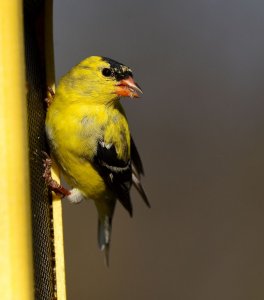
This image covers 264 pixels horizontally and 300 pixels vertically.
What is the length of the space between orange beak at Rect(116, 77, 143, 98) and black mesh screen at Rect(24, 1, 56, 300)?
1.06ft

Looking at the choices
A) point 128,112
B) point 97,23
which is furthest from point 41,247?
point 97,23

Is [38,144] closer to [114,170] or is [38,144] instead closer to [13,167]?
[114,170]

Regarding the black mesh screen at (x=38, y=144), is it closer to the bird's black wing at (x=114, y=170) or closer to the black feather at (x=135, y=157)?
the bird's black wing at (x=114, y=170)

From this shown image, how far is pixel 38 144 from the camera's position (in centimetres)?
334

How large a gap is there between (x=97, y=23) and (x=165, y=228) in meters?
1.84

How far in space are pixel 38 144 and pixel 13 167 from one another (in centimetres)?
101

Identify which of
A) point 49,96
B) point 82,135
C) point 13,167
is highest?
point 49,96

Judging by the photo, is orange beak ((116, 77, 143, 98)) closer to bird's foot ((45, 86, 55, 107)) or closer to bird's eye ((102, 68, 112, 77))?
bird's eye ((102, 68, 112, 77))

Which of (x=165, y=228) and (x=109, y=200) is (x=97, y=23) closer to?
(x=165, y=228)

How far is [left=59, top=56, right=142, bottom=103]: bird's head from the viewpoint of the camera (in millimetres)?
3574

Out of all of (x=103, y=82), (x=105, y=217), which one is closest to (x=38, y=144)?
(x=103, y=82)

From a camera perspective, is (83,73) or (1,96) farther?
(83,73)

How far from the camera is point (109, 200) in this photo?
4.13 meters

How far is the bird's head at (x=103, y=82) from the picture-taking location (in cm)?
357
